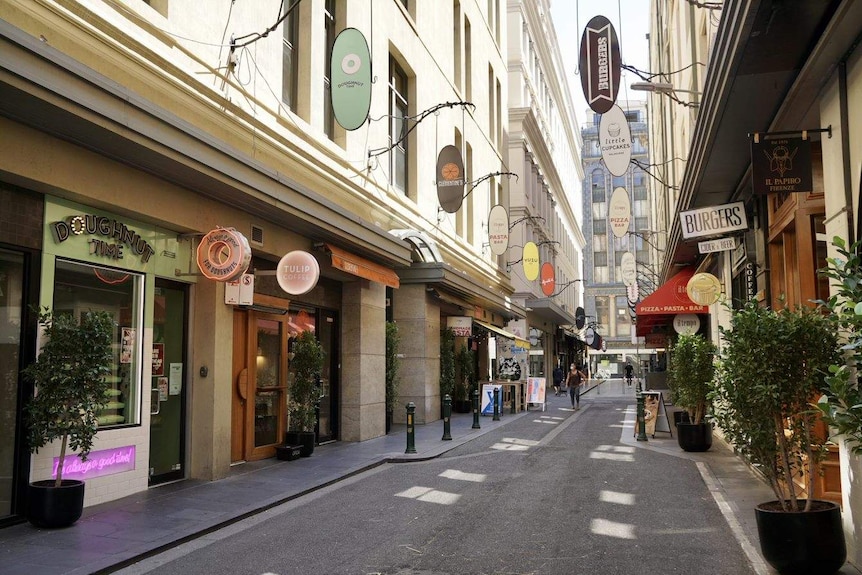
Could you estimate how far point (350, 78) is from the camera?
12.5 metres

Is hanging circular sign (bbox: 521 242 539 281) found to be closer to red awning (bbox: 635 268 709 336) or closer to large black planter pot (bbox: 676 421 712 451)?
red awning (bbox: 635 268 709 336)

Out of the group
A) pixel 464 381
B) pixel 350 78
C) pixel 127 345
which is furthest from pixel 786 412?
pixel 464 381

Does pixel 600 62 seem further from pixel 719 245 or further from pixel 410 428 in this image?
pixel 410 428

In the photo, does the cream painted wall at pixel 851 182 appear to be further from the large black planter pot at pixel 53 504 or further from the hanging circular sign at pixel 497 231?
the hanging circular sign at pixel 497 231

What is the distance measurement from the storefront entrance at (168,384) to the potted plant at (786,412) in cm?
780

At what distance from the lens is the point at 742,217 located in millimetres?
13086

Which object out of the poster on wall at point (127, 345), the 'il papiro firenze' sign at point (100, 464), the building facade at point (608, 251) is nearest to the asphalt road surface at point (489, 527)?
the 'il papiro firenze' sign at point (100, 464)

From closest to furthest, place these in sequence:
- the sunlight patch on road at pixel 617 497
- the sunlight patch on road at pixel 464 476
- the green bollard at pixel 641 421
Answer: the sunlight patch on road at pixel 617 497 → the sunlight patch on road at pixel 464 476 → the green bollard at pixel 641 421

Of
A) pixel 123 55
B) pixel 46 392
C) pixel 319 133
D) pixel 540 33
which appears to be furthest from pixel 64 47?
pixel 540 33

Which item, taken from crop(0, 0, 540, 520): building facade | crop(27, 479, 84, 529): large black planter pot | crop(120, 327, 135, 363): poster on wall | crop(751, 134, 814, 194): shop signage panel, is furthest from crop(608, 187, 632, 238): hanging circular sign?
crop(27, 479, 84, 529): large black planter pot

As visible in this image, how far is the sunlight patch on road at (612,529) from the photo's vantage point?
7773 mm

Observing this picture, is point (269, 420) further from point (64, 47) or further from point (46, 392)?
point (64, 47)

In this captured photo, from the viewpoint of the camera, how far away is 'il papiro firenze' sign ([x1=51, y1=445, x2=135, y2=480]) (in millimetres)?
8834

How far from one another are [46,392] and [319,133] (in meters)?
8.48
